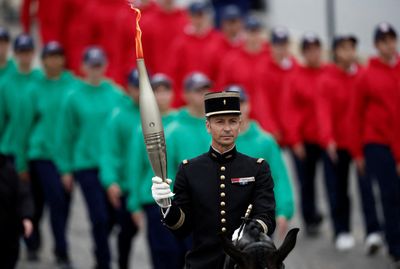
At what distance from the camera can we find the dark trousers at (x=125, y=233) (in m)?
14.0

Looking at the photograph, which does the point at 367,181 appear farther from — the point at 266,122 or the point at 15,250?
the point at 15,250

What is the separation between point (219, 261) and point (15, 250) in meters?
3.86

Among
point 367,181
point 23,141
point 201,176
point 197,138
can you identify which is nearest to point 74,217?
point 23,141

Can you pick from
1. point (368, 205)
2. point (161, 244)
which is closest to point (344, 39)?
point (368, 205)

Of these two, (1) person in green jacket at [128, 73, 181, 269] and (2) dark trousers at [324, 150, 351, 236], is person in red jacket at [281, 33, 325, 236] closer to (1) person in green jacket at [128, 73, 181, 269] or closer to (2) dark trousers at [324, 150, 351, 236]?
(2) dark trousers at [324, 150, 351, 236]

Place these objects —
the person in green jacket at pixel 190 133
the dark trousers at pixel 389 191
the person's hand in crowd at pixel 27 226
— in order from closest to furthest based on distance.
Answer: the person's hand in crowd at pixel 27 226 → the person in green jacket at pixel 190 133 → the dark trousers at pixel 389 191

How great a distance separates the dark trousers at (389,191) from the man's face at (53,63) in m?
3.78

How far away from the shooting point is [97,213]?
14023mm

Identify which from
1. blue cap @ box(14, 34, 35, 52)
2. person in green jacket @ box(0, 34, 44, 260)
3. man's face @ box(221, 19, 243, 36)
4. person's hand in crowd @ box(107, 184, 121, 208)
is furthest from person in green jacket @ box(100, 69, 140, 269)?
man's face @ box(221, 19, 243, 36)

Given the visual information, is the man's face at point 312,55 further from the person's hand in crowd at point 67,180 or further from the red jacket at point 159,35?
the person's hand in crowd at point 67,180

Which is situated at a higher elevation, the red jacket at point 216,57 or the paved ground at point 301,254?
the red jacket at point 216,57

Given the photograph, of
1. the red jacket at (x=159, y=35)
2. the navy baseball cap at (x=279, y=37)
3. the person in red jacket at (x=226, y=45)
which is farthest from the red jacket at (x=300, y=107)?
the red jacket at (x=159, y=35)

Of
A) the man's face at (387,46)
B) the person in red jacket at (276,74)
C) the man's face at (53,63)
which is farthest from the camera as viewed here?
the person in red jacket at (276,74)

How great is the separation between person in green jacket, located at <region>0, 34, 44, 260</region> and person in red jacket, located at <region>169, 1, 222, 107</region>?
276 cm
